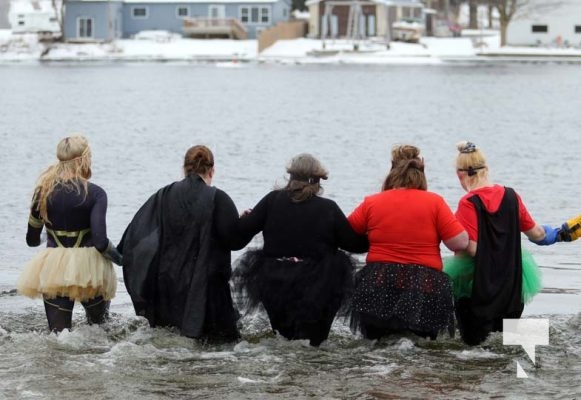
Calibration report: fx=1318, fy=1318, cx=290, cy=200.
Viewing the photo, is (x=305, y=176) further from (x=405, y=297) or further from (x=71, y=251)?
(x=71, y=251)

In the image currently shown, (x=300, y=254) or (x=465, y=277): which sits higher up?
(x=300, y=254)

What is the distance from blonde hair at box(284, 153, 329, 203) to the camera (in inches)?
385

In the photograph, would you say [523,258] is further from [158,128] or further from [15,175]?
[158,128]

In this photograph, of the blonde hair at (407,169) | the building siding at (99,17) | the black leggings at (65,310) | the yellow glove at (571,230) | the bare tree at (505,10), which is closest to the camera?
the blonde hair at (407,169)

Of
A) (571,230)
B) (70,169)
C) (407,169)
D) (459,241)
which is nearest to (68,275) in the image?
(70,169)

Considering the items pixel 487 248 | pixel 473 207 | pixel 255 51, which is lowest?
pixel 255 51

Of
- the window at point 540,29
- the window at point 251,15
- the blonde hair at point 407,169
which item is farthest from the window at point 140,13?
the blonde hair at point 407,169

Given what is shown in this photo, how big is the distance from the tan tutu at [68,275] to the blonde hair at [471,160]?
2.84m

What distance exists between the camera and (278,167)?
3341 cm

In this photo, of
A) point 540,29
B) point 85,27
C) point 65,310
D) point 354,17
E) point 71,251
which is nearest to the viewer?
point 71,251

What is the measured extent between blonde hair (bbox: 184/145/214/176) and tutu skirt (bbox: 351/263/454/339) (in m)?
1.42

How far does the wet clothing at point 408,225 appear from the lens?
970 centimetres

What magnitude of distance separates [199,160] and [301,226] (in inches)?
36.0

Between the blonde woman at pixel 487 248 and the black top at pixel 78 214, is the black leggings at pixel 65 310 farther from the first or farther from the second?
the blonde woman at pixel 487 248
